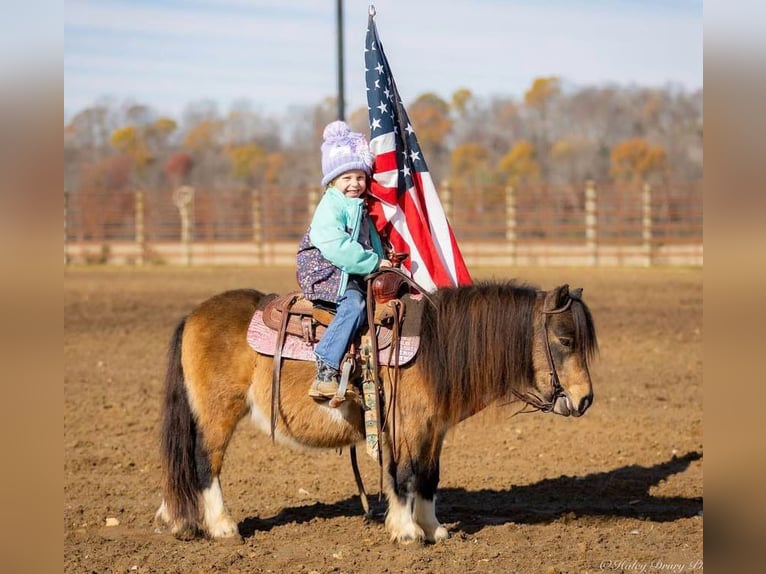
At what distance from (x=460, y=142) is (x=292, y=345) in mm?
76261

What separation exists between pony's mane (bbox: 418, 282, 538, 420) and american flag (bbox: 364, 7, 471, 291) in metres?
0.61

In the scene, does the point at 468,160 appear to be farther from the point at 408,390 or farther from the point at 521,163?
the point at 408,390

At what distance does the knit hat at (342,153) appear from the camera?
16.9 feet

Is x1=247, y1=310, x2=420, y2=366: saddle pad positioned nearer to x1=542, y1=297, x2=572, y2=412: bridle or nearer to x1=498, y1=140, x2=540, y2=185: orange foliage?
x1=542, y1=297, x2=572, y2=412: bridle

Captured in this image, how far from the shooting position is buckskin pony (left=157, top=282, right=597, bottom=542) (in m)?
5.20

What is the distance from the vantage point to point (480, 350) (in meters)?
5.26

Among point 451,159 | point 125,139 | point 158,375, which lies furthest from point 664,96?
point 158,375

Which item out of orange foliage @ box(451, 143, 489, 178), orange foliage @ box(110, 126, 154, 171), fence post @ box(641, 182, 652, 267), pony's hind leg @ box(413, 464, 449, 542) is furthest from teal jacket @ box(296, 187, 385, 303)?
orange foliage @ box(110, 126, 154, 171)

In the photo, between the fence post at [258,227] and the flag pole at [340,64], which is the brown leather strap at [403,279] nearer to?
the flag pole at [340,64]

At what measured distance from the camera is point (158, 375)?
10.7 meters

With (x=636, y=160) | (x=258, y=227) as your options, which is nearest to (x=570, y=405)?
(x=258, y=227)

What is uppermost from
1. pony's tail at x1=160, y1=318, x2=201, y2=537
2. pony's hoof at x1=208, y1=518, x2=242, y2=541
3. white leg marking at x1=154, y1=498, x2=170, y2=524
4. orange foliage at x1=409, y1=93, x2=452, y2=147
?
orange foliage at x1=409, y1=93, x2=452, y2=147
